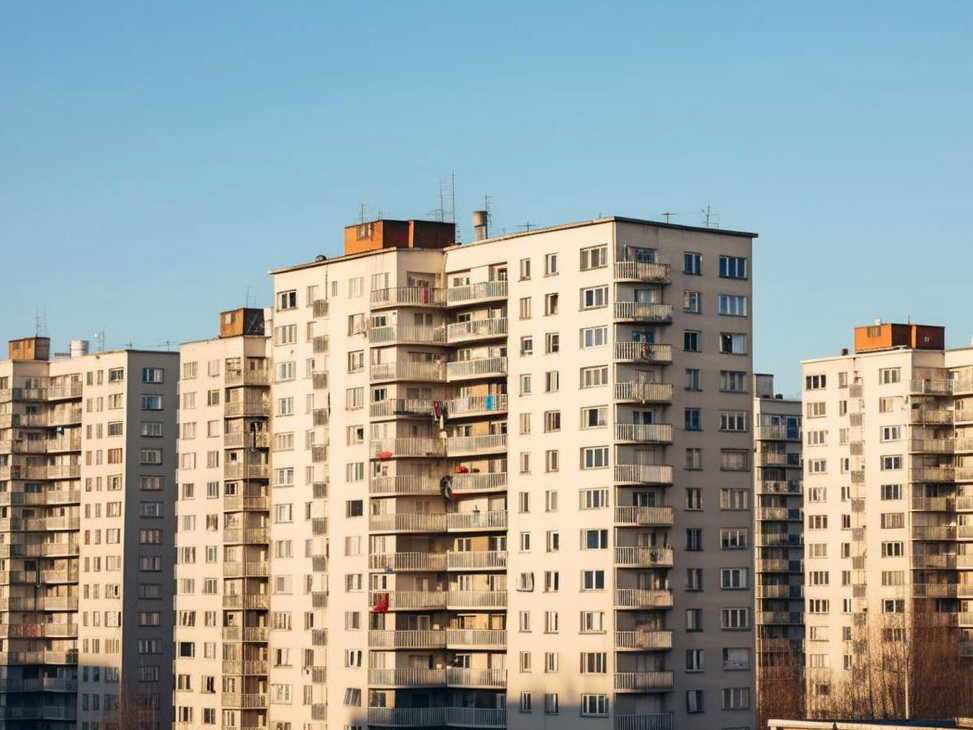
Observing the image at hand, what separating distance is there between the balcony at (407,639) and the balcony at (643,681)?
19741mm

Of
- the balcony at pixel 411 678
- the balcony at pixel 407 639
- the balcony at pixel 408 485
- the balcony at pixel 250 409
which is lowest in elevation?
the balcony at pixel 411 678

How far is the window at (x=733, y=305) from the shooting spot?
147 m

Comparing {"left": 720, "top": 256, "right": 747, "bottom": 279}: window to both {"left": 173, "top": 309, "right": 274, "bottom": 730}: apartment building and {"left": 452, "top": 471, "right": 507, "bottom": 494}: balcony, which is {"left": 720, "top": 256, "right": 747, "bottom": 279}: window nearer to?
{"left": 452, "top": 471, "right": 507, "bottom": 494}: balcony

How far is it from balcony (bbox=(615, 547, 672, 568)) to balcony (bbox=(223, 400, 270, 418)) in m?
54.4

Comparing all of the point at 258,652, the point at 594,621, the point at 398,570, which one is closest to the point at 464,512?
the point at 398,570

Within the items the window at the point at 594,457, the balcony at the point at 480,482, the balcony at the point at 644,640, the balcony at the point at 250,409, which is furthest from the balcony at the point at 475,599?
the balcony at the point at 250,409

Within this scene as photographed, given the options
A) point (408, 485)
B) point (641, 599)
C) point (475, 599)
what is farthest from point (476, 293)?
point (641, 599)

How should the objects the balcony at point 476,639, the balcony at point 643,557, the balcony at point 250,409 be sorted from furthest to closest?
the balcony at point 250,409 < the balcony at point 476,639 < the balcony at point 643,557

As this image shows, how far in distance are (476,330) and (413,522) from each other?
50.8 ft

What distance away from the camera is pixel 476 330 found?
6038 inches

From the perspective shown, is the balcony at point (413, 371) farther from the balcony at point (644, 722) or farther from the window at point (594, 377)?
the balcony at point (644, 722)

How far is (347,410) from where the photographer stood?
161000 millimetres

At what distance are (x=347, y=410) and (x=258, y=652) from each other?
110ft

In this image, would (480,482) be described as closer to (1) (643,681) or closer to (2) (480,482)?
(2) (480,482)
